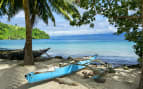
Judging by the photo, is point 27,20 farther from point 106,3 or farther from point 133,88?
point 133,88

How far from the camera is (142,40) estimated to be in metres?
4.90

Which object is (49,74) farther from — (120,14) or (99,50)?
(99,50)

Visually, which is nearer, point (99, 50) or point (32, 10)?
point (32, 10)

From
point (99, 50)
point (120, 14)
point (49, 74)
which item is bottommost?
point (99, 50)

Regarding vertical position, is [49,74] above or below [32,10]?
below

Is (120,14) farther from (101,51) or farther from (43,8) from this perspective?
(101,51)

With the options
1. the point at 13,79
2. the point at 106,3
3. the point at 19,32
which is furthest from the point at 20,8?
the point at 19,32

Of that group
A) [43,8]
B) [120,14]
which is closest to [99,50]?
[43,8]

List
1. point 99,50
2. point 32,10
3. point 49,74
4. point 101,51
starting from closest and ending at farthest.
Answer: point 49,74
point 32,10
point 101,51
point 99,50

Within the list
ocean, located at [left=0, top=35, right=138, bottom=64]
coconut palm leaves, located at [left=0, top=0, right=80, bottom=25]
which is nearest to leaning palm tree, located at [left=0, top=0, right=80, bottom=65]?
coconut palm leaves, located at [left=0, top=0, right=80, bottom=25]

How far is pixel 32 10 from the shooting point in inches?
337

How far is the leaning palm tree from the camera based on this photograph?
23.5 ft

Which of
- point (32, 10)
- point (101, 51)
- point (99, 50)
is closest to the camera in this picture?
point (32, 10)

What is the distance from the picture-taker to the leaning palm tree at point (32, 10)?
282 inches
